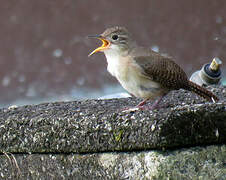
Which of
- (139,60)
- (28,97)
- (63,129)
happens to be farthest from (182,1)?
(63,129)

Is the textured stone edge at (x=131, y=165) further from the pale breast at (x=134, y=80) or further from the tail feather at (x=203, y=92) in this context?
the tail feather at (x=203, y=92)

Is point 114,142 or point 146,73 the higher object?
point 146,73

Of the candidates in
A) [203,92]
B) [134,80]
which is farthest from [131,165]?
[203,92]

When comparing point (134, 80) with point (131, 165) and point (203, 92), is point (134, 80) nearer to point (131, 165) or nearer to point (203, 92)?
point (203, 92)

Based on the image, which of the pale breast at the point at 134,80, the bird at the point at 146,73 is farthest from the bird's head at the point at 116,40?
the pale breast at the point at 134,80

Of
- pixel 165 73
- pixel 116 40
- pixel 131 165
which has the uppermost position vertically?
pixel 116 40

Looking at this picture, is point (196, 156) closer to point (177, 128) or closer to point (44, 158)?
point (177, 128)

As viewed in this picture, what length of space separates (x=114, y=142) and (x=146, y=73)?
0.60m

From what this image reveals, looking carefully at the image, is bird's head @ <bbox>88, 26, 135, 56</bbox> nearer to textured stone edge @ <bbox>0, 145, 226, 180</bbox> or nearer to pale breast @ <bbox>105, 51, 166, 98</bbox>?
pale breast @ <bbox>105, 51, 166, 98</bbox>

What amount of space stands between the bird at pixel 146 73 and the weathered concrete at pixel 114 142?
0.43 feet

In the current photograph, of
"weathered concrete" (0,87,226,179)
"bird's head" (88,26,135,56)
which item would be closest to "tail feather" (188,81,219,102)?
"weathered concrete" (0,87,226,179)

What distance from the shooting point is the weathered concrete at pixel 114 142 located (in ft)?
7.07

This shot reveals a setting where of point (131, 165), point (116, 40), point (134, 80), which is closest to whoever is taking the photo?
point (131, 165)

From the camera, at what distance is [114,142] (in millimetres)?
2320
